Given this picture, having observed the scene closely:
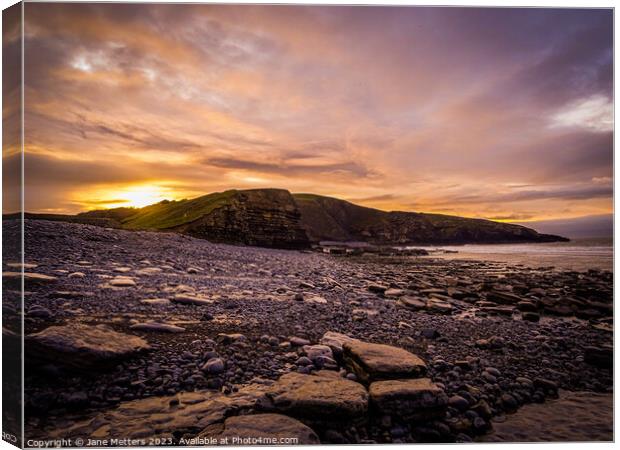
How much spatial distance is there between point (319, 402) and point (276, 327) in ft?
4.73

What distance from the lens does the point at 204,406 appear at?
288cm

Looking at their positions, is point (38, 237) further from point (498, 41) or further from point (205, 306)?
point (498, 41)

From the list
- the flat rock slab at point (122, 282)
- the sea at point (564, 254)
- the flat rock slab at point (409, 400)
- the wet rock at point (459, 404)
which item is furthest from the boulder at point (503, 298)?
the flat rock slab at point (122, 282)

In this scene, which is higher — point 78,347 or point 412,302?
point 78,347

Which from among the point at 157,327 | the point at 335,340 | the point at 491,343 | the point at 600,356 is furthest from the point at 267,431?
the point at 600,356

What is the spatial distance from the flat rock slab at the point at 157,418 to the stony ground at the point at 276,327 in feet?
0.27

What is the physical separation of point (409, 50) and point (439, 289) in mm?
4311

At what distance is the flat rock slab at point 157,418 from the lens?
9.20ft

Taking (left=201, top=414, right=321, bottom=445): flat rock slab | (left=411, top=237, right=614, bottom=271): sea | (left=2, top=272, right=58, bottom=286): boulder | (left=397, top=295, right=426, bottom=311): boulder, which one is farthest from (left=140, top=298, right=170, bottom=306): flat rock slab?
(left=411, top=237, right=614, bottom=271): sea

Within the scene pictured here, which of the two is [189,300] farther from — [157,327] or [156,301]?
[157,327]

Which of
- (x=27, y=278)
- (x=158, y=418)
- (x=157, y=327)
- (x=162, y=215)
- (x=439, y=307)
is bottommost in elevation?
(x=158, y=418)

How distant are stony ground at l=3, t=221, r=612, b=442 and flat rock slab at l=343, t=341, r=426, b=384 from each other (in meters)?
0.14

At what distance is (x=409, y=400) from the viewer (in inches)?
112

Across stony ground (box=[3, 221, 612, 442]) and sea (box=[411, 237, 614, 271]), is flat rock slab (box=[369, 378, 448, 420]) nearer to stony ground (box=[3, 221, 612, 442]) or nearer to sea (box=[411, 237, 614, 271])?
stony ground (box=[3, 221, 612, 442])
